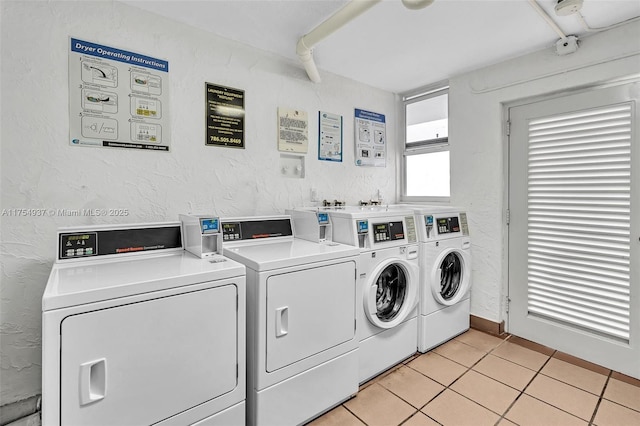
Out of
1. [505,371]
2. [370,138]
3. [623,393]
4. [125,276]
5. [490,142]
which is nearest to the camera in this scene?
[125,276]

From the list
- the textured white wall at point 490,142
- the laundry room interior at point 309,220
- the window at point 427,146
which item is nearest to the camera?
the laundry room interior at point 309,220

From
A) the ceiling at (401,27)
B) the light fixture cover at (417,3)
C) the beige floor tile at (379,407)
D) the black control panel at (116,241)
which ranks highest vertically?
the ceiling at (401,27)

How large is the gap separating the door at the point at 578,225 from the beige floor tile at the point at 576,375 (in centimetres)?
16

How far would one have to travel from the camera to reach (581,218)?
236 cm

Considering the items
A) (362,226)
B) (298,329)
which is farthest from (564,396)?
(298,329)

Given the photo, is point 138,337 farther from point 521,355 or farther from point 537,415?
point 521,355

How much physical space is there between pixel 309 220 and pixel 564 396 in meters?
1.98

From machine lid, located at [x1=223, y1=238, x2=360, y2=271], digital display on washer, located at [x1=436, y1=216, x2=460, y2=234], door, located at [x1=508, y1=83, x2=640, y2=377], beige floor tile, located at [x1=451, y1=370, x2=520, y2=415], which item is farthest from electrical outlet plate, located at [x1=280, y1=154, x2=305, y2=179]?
beige floor tile, located at [x1=451, y1=370, x2=520, y2=415]

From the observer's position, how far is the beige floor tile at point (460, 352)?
241 cm

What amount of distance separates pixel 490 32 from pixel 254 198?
2.10m

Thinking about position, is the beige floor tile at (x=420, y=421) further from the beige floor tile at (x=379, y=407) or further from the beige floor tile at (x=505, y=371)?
the beige floor tile at (x=505, y=371)

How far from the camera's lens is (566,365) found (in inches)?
92.0

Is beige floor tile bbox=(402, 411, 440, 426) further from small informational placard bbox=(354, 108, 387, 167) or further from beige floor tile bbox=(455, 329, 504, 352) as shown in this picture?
small informational placard bbox=(354, 108, 387, 167)

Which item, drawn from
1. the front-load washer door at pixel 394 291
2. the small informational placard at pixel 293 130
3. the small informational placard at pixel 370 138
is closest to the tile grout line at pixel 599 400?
the front-load washer door at pixel 394 291
